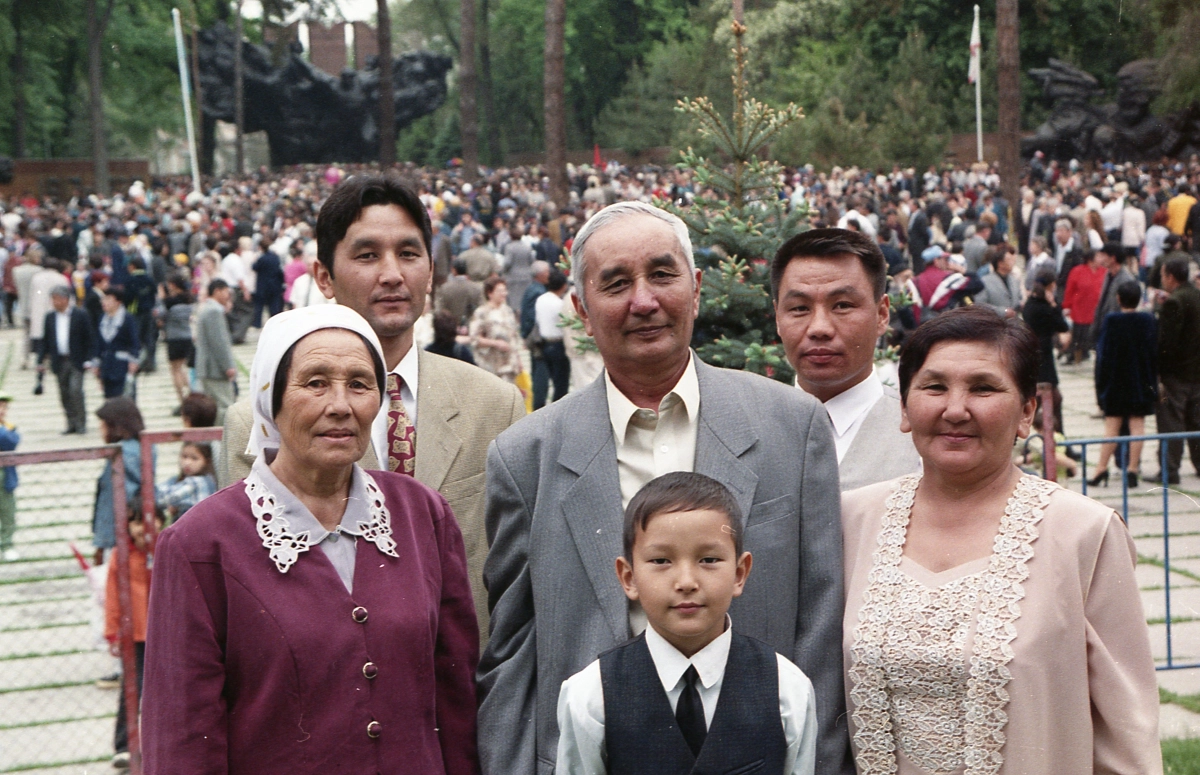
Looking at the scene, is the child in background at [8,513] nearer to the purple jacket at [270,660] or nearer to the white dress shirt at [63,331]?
the purple jacket at [270,660]

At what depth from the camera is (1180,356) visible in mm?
11164

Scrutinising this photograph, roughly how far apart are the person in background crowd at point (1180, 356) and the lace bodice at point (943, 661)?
9.19 m

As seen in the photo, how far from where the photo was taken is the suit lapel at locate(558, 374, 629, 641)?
2.77m

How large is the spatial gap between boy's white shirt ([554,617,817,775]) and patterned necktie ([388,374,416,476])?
3.32ft

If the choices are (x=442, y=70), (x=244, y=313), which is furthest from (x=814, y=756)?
(x=442, y=70)

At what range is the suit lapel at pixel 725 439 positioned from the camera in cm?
279

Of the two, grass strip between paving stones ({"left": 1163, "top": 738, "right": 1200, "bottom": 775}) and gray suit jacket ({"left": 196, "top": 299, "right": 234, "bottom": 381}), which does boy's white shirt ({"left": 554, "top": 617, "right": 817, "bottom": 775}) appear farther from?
gray suit jacket ({"left": 196, "top": 299, "right": 234, "bottom": 381})

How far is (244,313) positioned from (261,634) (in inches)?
765

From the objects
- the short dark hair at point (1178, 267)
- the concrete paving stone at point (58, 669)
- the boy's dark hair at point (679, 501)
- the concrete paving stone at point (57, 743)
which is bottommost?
the concrete paving stone at point (57, 743)

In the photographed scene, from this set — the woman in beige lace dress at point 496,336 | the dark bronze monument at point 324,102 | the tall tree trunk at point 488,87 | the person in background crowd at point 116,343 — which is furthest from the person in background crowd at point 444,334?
the dark bronze monument at point 324,102

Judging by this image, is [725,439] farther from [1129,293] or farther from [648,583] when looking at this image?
[1129,293]

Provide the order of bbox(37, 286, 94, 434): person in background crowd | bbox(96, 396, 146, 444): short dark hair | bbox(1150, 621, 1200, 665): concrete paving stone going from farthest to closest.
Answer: bbox(37, 286, 94, 434): person in background crowd < bbox(96, 396, 146, 444): short dark hair < bbox(1150, 621, 1200, 665): concrete paving stone

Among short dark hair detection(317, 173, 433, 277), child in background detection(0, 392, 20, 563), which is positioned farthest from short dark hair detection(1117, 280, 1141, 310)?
short dark hair detection(317, 173, 433, 277)

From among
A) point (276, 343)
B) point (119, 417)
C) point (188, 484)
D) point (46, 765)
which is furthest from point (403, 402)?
point (119, 417)
